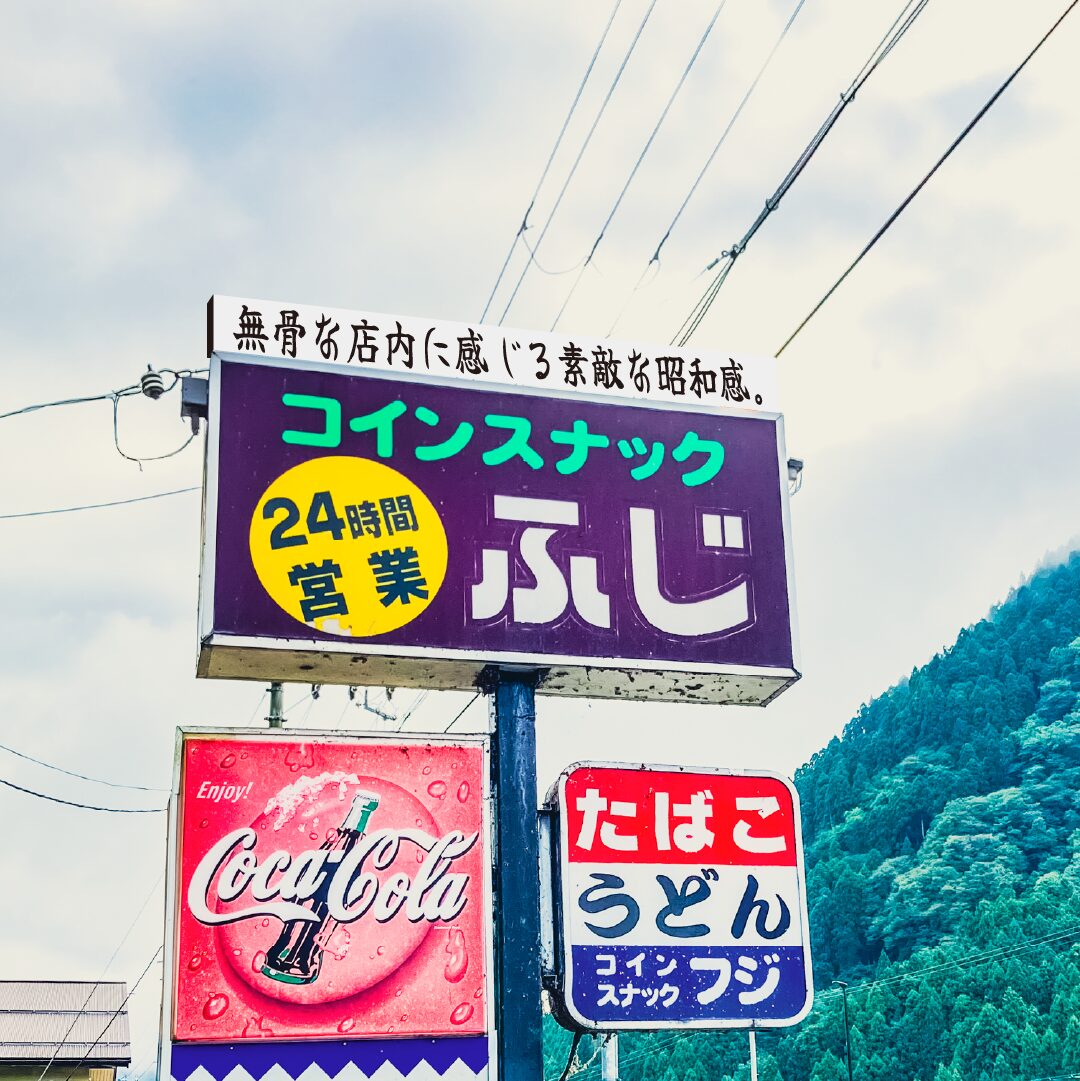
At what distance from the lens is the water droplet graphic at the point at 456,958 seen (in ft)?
28.0

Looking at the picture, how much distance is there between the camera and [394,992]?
841 cm

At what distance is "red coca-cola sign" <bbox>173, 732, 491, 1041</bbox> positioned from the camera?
8.17 metres

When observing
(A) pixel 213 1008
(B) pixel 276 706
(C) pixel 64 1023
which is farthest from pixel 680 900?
(C) pixel 64 1023

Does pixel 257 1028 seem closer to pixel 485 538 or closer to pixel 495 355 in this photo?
pixel 485 538

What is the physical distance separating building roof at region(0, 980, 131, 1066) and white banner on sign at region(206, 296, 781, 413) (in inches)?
1130

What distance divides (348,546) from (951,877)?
117 metres

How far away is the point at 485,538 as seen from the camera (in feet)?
30.1

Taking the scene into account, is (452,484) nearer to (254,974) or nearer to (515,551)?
(515,551)

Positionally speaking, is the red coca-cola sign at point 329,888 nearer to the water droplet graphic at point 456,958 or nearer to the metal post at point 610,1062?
the water droplet graphic at point 456,958

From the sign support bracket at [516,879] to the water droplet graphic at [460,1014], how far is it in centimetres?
18

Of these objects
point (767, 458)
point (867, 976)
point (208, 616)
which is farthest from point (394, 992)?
point (867, 976)

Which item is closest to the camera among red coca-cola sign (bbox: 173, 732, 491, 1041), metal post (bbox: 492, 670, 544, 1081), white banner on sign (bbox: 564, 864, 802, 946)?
red coca-cola sign (bbox: 173, 732, 491, 1041)

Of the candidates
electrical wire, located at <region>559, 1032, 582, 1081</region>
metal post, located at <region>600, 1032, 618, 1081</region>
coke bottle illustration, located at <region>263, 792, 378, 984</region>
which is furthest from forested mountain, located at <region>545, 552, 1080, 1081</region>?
coke bottle illustration, located at <region>263, 792, 378, 984</region>

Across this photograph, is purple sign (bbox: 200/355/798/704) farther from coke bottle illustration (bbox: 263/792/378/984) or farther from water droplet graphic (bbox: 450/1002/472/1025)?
water droplet graphic (bbox: 450/1002/472/1025)
